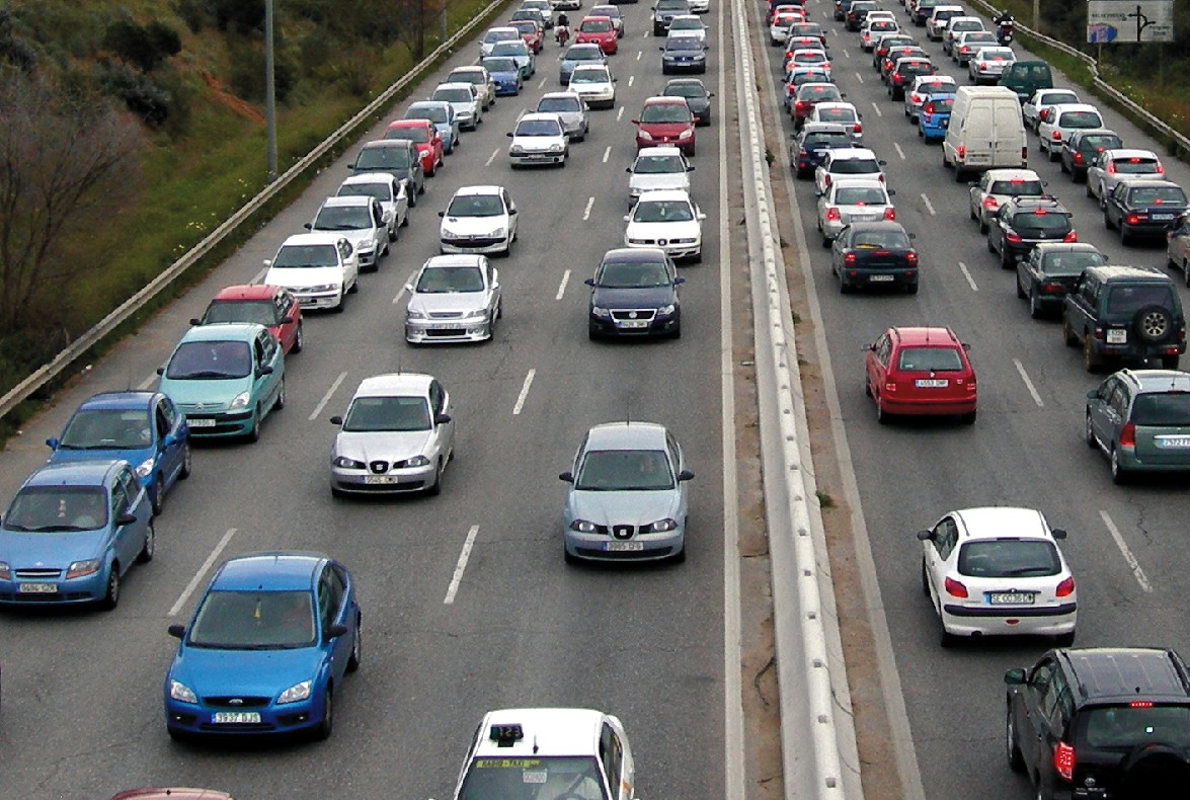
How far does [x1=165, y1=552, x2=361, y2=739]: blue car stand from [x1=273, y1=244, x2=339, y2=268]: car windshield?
18.7m

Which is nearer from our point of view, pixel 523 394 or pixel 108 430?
pixel 108 430

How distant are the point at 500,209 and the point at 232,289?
9.33 meters

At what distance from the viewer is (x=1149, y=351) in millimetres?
30906

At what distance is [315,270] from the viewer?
123ft

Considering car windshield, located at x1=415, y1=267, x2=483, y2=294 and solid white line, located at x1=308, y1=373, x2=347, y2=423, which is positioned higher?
car windshield, located at x1=415, y1=267, x2=483, y2=294

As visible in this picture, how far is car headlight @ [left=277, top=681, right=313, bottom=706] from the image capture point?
17547mm

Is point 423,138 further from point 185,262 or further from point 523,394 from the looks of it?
point 523,394

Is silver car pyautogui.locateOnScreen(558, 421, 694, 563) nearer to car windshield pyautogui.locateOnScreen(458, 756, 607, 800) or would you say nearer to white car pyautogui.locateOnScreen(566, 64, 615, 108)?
car windshield pyautogui.locateOnScreen(458, 756, 607, 800)

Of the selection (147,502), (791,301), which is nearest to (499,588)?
(147,502)

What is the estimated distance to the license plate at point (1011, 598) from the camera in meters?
19.7

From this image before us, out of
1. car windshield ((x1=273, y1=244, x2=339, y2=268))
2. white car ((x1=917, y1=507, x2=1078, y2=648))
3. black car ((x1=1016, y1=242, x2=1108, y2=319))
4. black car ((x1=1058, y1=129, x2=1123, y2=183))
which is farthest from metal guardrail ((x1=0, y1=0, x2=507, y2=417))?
black car ((x1=1058, y1=129, x2=1123, y2=183))

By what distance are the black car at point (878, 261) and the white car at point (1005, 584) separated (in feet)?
56.4

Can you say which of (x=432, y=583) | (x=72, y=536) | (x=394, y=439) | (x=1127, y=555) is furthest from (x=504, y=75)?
(x=72, y=536)

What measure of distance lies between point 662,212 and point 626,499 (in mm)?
18176
